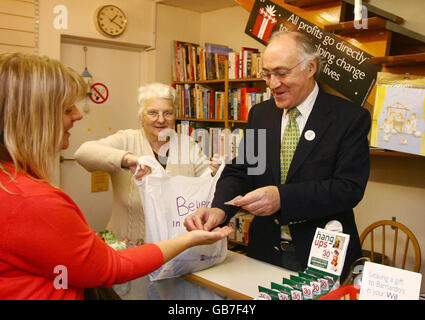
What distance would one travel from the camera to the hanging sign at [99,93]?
4051mm

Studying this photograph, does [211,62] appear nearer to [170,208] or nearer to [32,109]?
[170,208]

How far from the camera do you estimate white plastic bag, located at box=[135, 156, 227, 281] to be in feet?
4.95

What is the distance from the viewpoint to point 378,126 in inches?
92.6

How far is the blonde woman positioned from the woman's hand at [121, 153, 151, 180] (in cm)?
64

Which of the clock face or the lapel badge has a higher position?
the clock face

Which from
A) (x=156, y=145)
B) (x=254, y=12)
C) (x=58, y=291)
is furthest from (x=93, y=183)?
(x=58, y=291)

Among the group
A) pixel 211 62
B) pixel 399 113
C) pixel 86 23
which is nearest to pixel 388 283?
pixel 399 113

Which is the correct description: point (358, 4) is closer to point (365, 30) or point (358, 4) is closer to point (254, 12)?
point (365, 30)

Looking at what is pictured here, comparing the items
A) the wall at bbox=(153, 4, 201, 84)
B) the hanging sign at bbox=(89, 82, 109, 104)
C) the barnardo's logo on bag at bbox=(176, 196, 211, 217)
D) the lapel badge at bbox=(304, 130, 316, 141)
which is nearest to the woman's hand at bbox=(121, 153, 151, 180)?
the barnardo's logo on bag at bbox=(176, 196, 211, 217)

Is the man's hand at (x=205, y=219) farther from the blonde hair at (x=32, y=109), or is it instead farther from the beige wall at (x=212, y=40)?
the beige wall at (x=212, y=40)

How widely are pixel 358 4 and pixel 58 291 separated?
76.1 inches

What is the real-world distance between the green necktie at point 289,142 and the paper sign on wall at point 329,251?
19.5 inches

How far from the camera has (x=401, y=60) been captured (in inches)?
82.1

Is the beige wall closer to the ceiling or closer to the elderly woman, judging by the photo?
the ceiling
